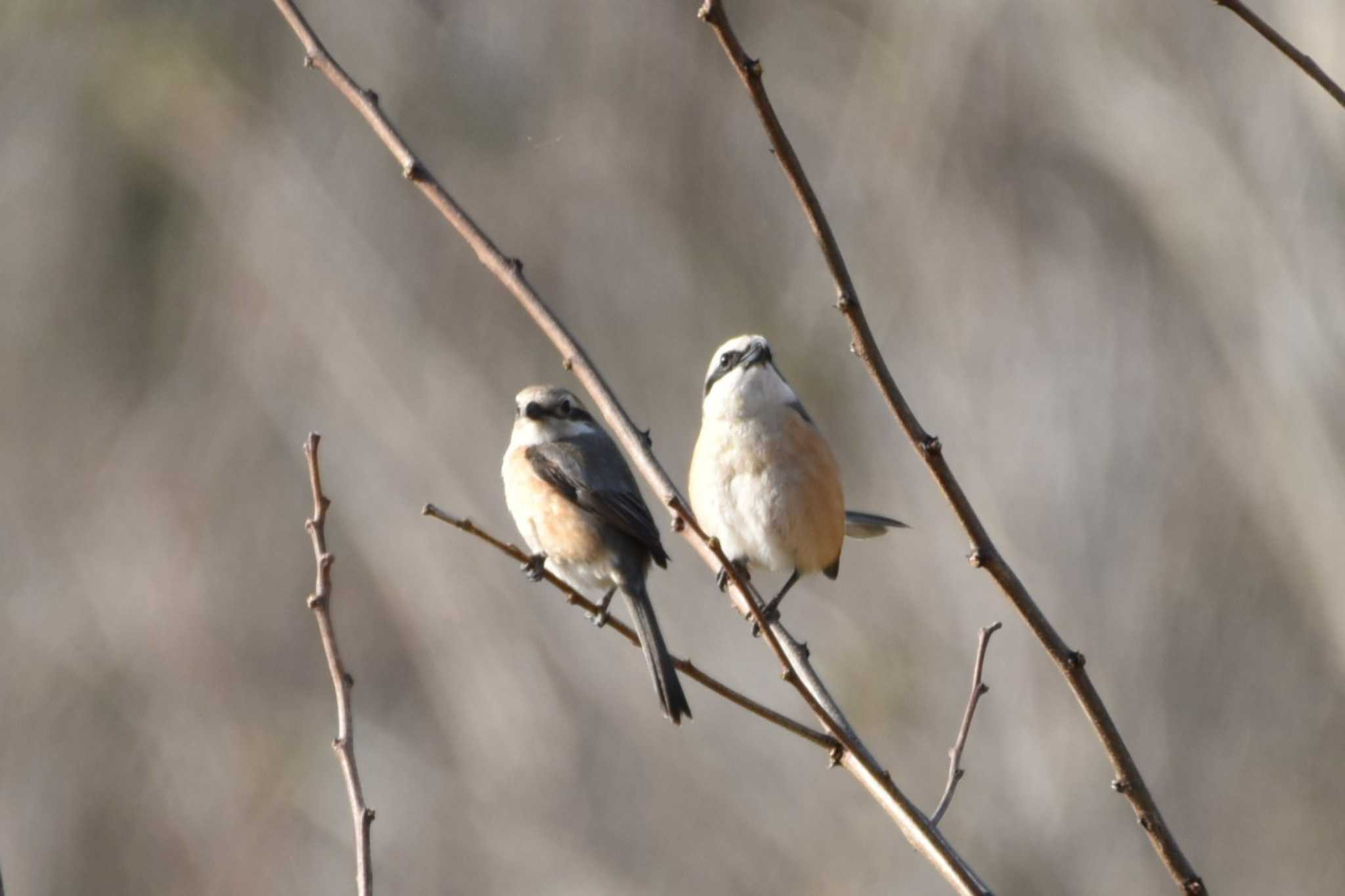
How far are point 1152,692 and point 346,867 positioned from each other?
5.89 metres

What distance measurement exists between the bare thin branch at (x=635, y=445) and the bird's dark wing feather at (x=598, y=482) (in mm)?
1518

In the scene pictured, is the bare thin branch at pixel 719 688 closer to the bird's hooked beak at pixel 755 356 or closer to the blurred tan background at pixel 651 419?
the bird's hooked beak at pixel 755 356

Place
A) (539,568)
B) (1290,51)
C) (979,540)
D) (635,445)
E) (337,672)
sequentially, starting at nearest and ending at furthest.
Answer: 1. (1290,51)
2. (979,540)
3. (337,672)
4. (635,445)
5. (539,568)

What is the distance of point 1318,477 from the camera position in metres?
7.86

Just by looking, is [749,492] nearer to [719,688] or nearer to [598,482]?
[598,482]

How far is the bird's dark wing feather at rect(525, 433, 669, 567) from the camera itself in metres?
3.95

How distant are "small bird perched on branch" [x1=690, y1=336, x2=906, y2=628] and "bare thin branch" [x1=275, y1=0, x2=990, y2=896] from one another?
161 cm

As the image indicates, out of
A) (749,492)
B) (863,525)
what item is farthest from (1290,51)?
(863,525)

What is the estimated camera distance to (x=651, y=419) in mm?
→ 9852

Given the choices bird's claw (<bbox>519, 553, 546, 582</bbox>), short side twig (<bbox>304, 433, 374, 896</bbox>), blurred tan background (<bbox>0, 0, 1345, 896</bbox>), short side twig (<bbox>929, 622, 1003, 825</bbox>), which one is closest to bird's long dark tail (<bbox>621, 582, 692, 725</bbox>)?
bird's claw (<bbox>519, 553, 546, 582</bbox>)

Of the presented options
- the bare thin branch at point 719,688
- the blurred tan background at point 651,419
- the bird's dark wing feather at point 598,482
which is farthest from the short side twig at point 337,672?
the blurred tan background at point 651,419

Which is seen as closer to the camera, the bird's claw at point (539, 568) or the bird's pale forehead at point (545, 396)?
the bird's claw at point (539, 568)

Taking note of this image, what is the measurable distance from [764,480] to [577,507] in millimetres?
507

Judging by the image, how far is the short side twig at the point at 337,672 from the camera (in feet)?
6.47
